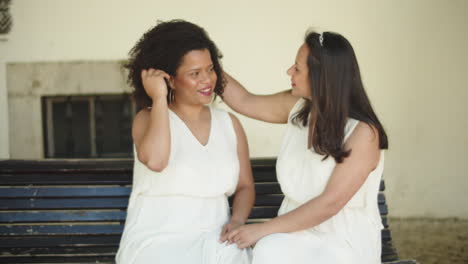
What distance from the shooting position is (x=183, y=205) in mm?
2920

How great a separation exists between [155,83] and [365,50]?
2.65m

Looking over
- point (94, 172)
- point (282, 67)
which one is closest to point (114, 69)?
point (282, 67)

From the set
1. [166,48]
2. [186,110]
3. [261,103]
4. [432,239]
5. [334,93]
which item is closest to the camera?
[334,93]

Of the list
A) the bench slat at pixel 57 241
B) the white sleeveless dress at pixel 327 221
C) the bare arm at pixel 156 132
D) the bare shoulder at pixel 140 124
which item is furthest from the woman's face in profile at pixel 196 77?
the bench slat at pixel 57 241

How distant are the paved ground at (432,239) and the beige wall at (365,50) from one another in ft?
0.32

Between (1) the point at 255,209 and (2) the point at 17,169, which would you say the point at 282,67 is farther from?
(2) the point at 17,169

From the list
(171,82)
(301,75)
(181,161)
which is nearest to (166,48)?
(171,82)

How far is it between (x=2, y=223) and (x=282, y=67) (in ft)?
8.42

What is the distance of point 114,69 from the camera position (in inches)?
195

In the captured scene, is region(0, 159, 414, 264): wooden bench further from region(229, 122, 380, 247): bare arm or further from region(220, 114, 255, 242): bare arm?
region(229, 122, 380, 247): bare arm

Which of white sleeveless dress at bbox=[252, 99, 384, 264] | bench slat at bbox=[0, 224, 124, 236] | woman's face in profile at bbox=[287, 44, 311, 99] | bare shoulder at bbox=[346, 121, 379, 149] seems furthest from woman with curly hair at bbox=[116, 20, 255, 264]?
bare shoulder at bbox=[346, 121, 379, 149]

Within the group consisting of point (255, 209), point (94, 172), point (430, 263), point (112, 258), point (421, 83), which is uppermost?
point (421, 83)

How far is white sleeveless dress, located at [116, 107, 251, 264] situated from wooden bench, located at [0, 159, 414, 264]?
472 millimetres

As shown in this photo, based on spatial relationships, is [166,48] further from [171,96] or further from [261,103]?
[261,103]
